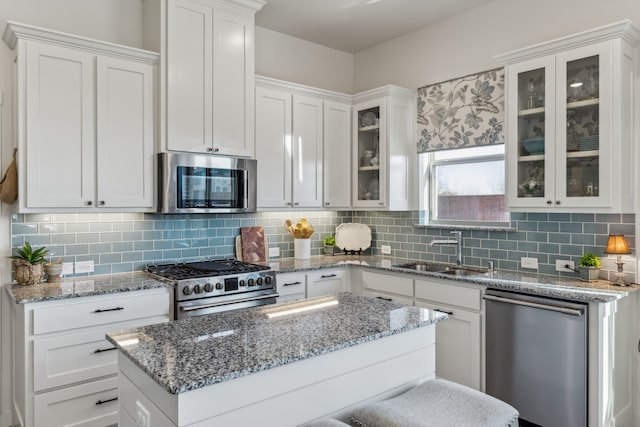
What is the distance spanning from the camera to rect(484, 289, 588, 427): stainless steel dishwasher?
101 inches

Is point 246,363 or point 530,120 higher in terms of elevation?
point 530,120

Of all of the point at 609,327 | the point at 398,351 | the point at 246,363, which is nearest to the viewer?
the point at 246,363

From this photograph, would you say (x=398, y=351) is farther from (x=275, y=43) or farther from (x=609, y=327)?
(x=275, y=43)

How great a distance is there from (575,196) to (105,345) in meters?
3.10

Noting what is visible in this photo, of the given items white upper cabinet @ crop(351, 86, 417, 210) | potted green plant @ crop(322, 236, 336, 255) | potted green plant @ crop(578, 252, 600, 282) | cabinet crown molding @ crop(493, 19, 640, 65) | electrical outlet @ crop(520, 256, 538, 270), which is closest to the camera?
cabinet crown molding @ crop(493, 19, 640, 65)

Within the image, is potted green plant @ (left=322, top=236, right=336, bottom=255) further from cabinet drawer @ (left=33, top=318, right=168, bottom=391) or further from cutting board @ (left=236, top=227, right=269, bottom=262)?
cabinet drawer @ (left=33, top=318, right=168, bottom=391)

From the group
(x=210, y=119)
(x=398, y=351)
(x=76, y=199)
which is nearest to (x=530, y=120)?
(x=398, y=351)

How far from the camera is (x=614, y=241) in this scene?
2.84m

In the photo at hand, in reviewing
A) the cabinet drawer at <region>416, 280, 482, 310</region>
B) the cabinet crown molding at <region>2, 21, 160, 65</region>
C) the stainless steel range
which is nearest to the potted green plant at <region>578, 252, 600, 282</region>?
the cabinet drawer at <region>416, 280, 482, 310</region>

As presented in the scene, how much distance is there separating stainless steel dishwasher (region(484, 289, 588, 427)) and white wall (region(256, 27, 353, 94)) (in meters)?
2.79

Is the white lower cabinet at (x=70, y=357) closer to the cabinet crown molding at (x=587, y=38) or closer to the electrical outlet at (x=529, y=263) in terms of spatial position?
the electrical outlet at (x=529, y=263)

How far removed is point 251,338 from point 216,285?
153 cm

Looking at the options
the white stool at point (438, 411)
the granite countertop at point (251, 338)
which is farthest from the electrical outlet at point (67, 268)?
the white stool at point (438, 411)

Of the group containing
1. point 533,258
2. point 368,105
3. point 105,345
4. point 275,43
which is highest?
point 275,43
